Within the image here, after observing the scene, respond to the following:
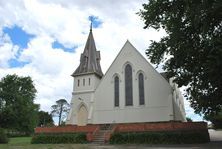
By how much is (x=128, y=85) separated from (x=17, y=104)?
30.8 m

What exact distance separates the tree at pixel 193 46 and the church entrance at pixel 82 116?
18.1 metres

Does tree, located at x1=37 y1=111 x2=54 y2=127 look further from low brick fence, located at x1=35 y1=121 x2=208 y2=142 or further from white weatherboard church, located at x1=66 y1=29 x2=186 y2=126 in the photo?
low brick fence, located at x1=35 y1=121 x2=208 y2=142

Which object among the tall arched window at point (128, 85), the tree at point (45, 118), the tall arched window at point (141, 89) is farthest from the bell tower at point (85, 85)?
the tree at point (45, 118)

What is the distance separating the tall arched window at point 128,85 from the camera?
34969mm

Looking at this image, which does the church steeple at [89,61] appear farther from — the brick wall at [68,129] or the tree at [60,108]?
the tree at [60,108]

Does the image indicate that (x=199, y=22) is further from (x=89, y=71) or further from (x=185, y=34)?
(x=89, y=71)

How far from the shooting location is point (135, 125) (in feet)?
89.0

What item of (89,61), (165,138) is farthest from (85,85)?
(165,138)

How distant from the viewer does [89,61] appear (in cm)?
4234

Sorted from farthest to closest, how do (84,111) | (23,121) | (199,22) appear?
(23,121) < (84,111) < (199,22)

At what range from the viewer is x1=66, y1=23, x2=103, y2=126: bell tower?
126 feet

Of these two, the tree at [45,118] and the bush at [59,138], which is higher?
the tree at [45,118]

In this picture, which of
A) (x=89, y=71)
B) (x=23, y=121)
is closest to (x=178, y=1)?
(x=89, y=71)

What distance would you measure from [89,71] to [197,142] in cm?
2130
